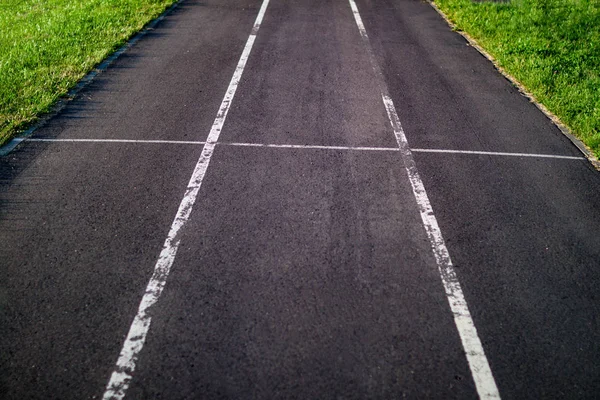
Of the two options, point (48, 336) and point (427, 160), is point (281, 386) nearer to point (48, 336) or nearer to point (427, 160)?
point (48, 336)

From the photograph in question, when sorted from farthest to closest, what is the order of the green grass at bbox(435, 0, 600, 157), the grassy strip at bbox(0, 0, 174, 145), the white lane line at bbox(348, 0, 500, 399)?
the green grass at bbox(435, 0, 600, 157)
the grassy strip at bbox(0, 0, 174, 145)
the white lane line at bbox(348, 0, 500, 399)

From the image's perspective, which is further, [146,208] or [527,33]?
[527,33]

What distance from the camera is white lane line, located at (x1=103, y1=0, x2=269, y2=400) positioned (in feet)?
11.7

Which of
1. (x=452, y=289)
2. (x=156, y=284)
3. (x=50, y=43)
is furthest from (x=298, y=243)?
(x=50, y=43)

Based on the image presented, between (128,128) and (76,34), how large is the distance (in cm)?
480

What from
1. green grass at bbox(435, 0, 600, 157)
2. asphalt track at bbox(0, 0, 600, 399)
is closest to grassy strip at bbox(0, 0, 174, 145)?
asphalt track at bbox(0, 0, 600, 399)

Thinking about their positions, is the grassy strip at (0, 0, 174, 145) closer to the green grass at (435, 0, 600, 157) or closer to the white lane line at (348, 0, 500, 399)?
the white lane line at (348, 0, 500, 399)

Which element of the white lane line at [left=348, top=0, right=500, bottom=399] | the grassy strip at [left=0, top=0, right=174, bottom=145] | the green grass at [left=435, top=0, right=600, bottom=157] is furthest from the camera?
the green grass at [left=435, top=0, right=600, bottom=157]

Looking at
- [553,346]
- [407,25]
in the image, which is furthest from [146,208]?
[407,25]

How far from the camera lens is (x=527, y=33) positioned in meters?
11.4

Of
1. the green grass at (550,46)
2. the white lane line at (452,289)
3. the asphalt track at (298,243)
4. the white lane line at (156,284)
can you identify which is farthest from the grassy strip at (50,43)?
the green grass at (550,46)

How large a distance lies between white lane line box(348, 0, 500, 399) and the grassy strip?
565 centimetres

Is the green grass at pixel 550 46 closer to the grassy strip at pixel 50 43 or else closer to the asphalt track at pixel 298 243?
the asphalt track at pixel 298 243

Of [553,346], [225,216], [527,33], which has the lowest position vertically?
[553,346]
